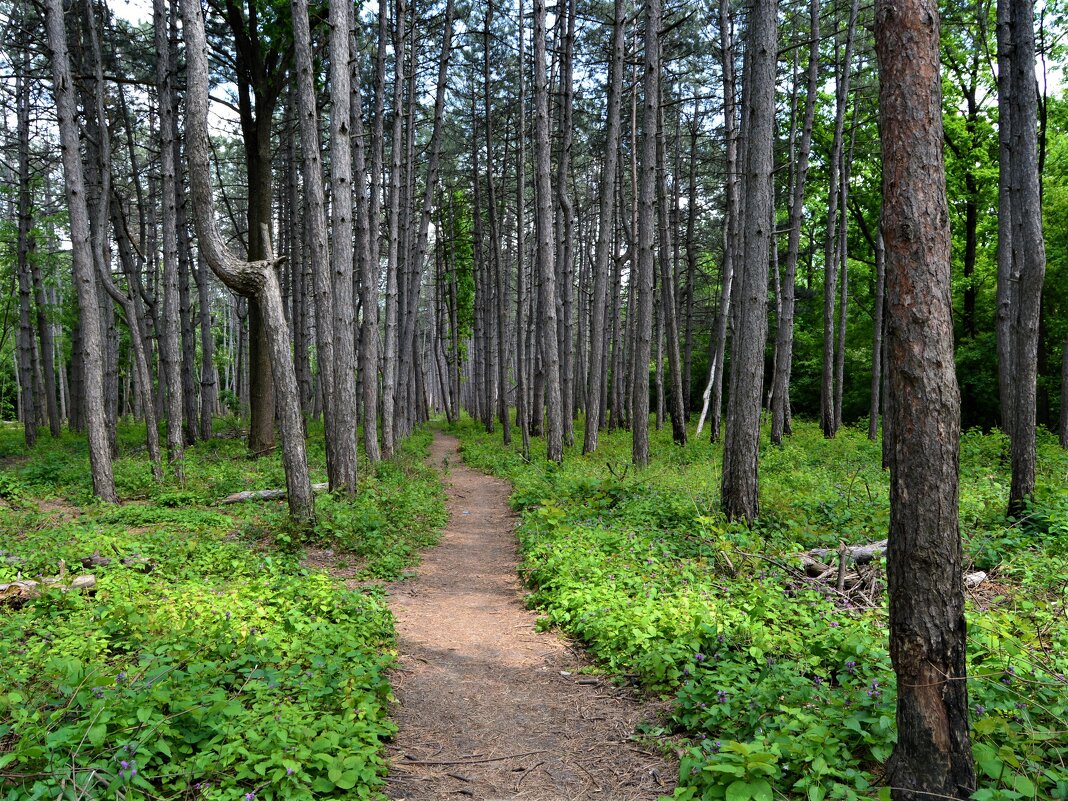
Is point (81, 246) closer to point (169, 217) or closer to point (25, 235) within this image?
point (169, 217)

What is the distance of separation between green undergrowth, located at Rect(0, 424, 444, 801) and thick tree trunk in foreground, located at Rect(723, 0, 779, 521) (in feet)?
13.9

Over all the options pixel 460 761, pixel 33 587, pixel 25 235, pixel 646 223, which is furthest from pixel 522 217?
pixel 460 761

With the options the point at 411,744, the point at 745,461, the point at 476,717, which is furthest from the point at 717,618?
the point at 745,461

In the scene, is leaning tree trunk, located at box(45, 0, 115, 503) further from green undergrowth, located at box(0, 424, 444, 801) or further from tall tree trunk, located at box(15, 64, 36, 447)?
tall tree trunk, located at box(15, 64, 36, 447)

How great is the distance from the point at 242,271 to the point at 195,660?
537 cm

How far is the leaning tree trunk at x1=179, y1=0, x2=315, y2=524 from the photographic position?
7.59m

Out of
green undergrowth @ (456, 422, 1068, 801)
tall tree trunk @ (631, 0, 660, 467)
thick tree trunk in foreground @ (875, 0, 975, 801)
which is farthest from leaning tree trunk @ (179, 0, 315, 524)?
tall tree trunk @ (631, 0, 660, 467)

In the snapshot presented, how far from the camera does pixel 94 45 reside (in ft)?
39.7

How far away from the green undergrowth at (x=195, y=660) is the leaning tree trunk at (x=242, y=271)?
75 cm

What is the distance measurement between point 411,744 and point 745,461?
18.2 feet

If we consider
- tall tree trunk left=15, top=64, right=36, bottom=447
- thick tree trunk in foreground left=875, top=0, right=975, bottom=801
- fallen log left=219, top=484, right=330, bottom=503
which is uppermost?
tall tree trunk left=15, top=64, right=36, bottom=447

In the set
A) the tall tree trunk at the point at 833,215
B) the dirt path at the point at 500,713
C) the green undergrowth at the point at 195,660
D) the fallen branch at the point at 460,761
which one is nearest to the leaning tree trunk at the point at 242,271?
the green undergrowth at the point at 195,660

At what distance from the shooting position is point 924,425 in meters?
2.70

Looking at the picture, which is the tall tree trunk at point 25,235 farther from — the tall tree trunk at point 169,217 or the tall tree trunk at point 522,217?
the tall tree trunk at point 522,217
